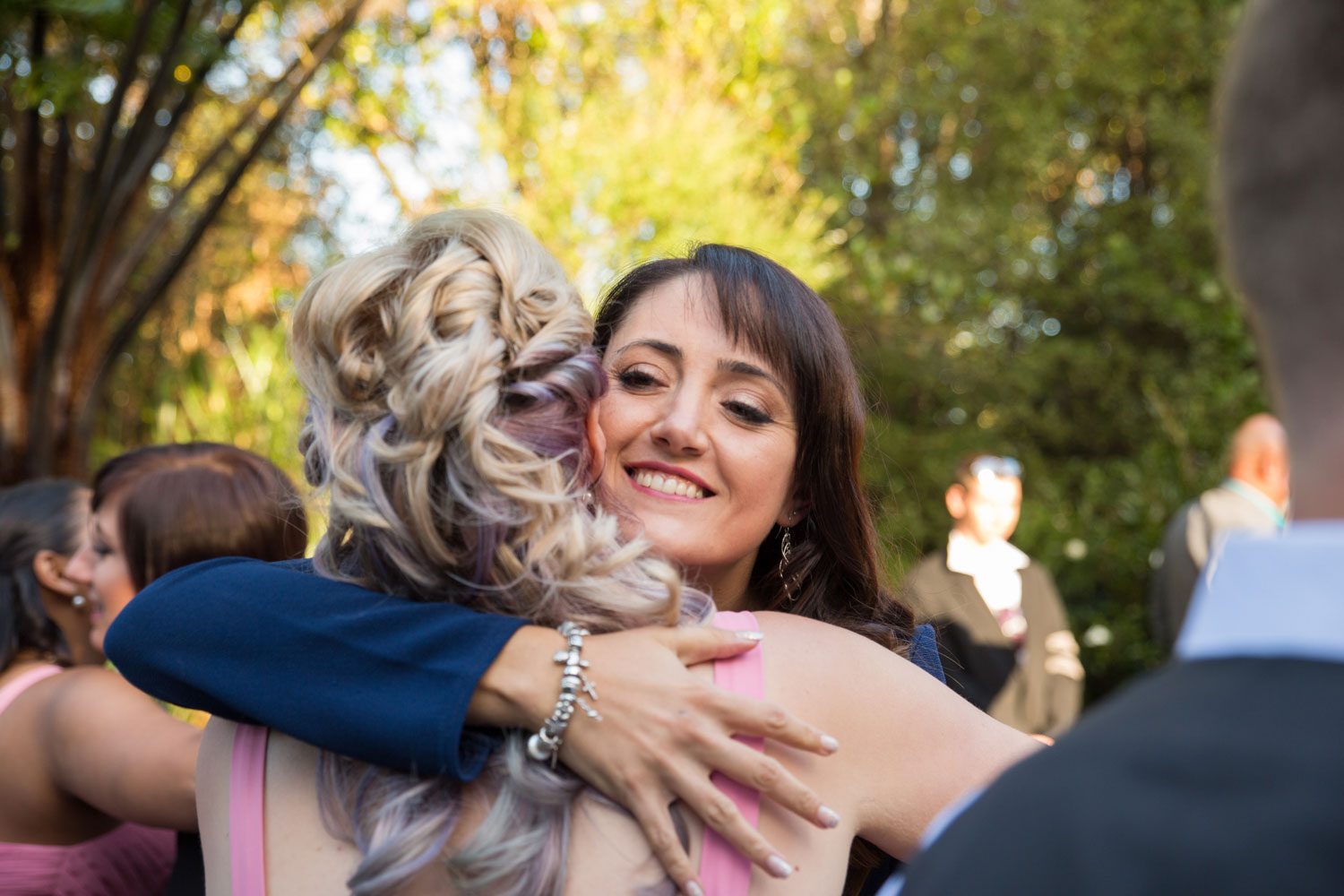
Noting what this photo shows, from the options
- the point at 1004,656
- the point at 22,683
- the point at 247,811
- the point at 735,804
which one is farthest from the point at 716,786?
the point at 1004,656

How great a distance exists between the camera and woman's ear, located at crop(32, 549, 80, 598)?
3285mm

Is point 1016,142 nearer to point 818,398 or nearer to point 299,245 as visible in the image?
point 299,245

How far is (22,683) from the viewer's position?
2.98 metres

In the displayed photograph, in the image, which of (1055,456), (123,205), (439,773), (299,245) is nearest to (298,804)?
(439,773)

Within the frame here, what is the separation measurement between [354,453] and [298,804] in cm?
46

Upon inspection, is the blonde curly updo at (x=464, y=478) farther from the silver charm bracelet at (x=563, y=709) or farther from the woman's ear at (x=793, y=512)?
the woman's ear at (x=793, y=512)

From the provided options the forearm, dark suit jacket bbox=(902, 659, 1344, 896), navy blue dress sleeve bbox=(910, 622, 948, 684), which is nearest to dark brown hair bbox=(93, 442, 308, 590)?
navy blue dress sleeve bbox=(910, 622, 948, 684)

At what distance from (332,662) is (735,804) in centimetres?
53

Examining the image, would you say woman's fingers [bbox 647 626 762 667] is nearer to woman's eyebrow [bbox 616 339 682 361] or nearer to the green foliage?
woman's eyebrow [bbox 616 339 682 361]

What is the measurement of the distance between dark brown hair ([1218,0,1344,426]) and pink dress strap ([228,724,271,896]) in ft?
4.20

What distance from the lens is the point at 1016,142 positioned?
14250mm

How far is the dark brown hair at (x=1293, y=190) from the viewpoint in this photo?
0.68 metres

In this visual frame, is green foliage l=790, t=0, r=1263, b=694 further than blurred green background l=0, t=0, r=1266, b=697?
Yes

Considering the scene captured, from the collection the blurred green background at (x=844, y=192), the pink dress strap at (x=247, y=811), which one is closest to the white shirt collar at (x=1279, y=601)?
the pink dress strap at (x=247, y=811)
